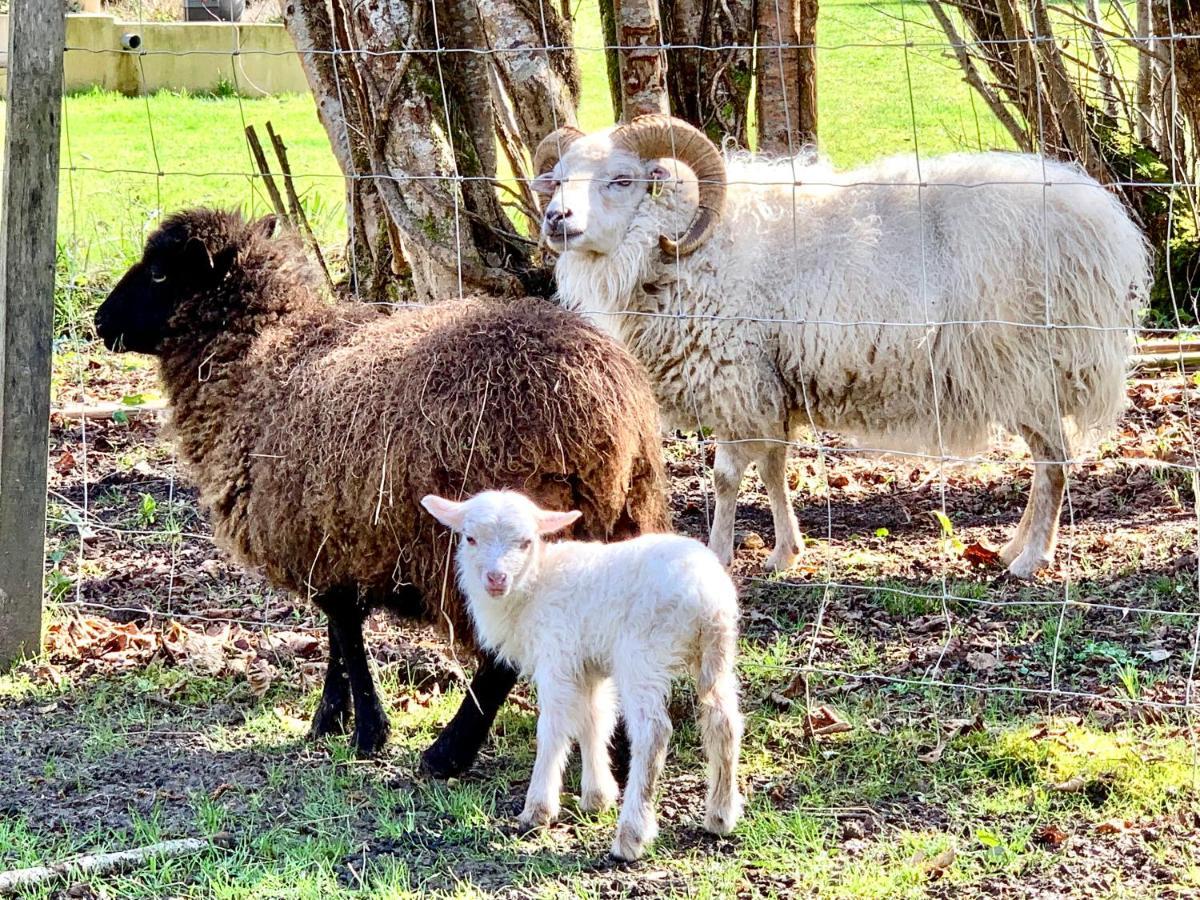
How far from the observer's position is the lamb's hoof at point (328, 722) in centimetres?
466

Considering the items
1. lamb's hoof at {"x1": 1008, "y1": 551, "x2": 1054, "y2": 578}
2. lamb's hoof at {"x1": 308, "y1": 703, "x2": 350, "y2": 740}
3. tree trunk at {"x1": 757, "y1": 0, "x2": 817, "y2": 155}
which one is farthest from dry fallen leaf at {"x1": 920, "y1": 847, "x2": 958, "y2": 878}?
tree trunk at {"x1": 757, "y1": 0, "x2": 817, "y2": 155}

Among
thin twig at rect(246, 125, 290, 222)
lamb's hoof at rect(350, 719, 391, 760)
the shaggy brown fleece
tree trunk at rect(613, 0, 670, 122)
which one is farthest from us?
thin twig at rect(246, 125, 290, 222)

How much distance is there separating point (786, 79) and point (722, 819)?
16.5 ft

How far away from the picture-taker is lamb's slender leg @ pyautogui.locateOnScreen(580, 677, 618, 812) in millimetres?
3951

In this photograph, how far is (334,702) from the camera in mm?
4672

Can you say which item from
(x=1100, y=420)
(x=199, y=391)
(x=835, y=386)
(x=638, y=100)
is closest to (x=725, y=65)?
(x=638, y=100)

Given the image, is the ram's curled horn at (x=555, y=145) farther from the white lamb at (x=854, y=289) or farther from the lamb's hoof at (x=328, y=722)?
the lamb's hoof at (x=328, y=722)

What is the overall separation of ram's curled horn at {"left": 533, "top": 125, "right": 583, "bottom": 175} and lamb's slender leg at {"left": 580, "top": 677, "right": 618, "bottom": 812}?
2.88 metres

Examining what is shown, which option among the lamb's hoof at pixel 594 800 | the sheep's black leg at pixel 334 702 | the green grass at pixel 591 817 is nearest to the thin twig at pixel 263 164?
the sheep's black leg at pixel 334 702

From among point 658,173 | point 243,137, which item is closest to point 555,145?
point 658,173

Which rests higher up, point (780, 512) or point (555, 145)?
point (555, 145)

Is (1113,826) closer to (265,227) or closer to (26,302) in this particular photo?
(265,227)

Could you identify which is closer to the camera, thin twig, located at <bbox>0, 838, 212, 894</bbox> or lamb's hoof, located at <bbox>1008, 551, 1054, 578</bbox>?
thin twig, located at <bbox>0, 838, 212, 894</bbox>

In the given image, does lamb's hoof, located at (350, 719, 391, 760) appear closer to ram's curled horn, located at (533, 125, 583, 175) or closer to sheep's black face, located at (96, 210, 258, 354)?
sheep's black face, located at (96, 210, 258, 354)
